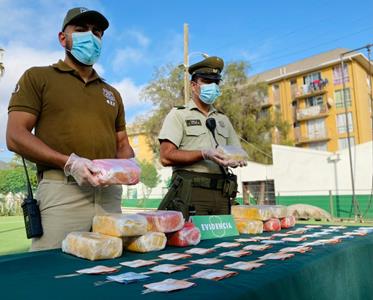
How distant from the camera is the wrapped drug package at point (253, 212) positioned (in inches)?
85.0

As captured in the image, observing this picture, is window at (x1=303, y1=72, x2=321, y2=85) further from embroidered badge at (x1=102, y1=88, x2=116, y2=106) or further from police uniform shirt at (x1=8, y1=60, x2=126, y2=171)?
police uniform shirt at (x1=8, y1=60, x2=126, y2=171)

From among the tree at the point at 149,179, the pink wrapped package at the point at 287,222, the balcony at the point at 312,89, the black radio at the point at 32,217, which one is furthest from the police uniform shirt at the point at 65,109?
the balcony at the point at 312,89

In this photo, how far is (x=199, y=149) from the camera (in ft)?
8.13

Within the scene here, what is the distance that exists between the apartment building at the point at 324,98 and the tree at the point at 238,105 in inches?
63.1

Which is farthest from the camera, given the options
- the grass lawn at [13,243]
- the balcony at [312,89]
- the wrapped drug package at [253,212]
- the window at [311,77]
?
the window at [311,77]

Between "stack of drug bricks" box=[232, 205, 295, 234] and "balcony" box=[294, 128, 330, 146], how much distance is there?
27.4 m

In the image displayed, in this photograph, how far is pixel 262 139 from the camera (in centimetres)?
2305

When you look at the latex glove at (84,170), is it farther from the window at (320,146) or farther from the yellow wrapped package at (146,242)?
the window at (320,146)

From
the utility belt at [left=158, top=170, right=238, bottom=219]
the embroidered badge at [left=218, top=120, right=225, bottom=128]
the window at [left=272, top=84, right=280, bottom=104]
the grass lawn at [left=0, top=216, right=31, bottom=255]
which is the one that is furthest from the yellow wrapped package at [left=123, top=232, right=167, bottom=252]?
the window at [left=272, top=84, right=280, bottom=104]

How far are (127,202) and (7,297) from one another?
2356cm

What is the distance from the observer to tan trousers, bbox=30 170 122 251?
1663mm

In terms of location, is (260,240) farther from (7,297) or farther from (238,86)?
(238,86)

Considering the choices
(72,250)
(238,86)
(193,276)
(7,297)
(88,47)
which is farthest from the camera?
(238,86)

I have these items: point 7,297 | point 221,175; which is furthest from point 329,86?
point 7,297
